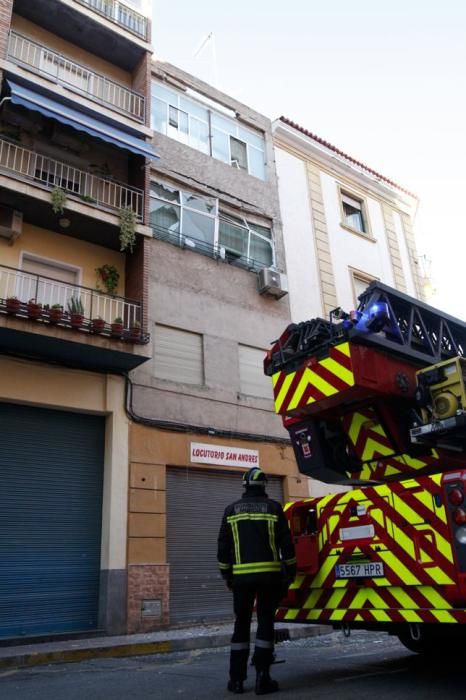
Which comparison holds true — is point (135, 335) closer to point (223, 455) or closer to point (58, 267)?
point (58, 267)

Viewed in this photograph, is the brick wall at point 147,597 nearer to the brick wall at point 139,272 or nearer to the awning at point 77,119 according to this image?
the brick wall at point 139,272

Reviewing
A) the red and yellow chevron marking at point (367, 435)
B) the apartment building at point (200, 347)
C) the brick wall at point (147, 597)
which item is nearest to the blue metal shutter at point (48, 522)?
the brick wall at point (147, 597)

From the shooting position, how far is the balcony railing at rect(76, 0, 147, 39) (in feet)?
46.6

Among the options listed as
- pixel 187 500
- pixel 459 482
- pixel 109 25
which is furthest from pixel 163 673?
pixel 109 25

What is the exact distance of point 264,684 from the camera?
457cm

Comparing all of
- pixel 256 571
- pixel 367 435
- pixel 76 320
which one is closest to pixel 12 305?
pixel 76 320

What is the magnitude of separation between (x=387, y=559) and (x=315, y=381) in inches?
66.5

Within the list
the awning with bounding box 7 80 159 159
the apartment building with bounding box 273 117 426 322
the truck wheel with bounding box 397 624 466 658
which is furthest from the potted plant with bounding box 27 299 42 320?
the apartment building with bounding box 273 117 426 322

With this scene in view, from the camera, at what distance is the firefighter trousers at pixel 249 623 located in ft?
15.4

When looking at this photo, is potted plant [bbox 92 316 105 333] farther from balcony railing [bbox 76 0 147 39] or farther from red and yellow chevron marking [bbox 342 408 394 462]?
balcony railing [bbox 76 0 147 39]

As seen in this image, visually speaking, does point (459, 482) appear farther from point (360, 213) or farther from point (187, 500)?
point (360, 213)

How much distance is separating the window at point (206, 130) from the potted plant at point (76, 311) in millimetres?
6041

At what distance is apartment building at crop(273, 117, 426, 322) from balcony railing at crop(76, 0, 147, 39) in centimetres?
527

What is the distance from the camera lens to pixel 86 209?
11898 mm
